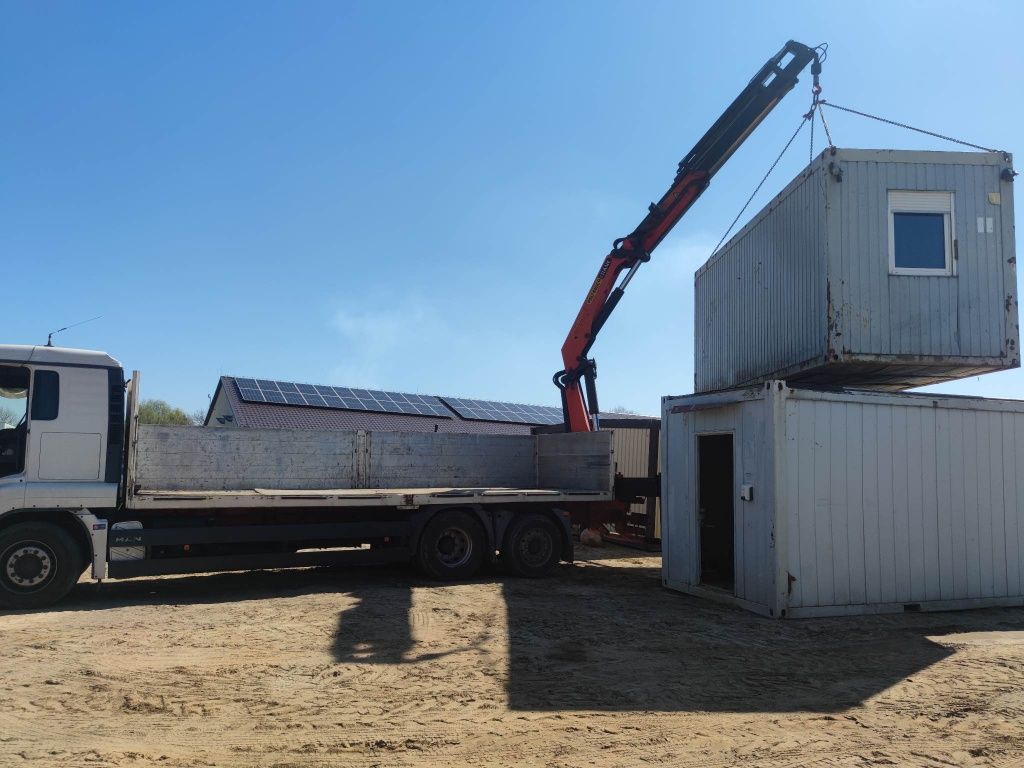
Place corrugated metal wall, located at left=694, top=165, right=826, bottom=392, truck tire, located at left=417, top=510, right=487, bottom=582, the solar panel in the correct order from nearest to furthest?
corrugated metal wall, located at left=694, top=165, right=826, bottom=392 → truck tire, located at left=417, top=510, right=487, bottom=582 → the solar panel

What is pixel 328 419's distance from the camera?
2342 centimetres

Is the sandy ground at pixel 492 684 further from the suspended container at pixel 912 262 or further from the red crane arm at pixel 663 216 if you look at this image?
the red crane arm at pixel 663 216

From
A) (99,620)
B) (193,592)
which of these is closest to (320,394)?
(193,592)

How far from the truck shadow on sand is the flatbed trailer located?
0.53 m

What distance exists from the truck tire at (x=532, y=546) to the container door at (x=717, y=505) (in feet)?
7.48

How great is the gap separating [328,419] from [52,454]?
1444 centimetres

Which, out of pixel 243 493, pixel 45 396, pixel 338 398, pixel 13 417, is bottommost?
pixel 243 493

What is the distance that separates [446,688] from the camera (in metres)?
6.06

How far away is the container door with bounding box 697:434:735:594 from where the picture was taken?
11.6m

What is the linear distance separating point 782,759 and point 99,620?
23.1 feet

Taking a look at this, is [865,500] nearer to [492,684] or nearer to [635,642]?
[635,642]

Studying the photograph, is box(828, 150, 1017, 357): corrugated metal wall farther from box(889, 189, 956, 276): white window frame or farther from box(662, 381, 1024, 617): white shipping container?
box(662, 381, 1024, 617): white shipping container

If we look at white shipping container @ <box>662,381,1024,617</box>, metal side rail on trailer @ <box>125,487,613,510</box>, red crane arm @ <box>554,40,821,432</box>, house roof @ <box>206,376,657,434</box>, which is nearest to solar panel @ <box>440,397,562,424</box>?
house roof @ <box>206,376,657,434</box>

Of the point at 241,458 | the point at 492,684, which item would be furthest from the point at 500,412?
the point at 492,684
